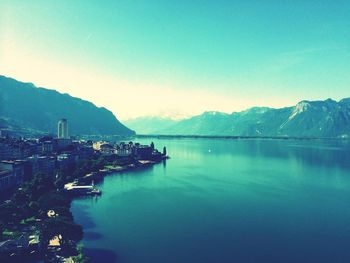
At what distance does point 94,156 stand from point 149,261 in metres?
107

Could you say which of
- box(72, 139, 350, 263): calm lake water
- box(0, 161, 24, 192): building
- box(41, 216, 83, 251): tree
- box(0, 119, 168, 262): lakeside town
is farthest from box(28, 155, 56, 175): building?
box(41, 216, 83, 251): tree

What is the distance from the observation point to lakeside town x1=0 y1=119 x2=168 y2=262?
41188 mm

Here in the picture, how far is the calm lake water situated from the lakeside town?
4.34 metres

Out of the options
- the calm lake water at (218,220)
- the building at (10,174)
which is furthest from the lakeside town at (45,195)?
the calm lake water at (218,220)

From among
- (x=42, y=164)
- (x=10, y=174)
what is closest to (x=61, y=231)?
(x=10, y=174)

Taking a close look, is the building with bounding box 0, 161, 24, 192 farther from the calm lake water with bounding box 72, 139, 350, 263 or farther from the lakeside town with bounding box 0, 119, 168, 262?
the calm lake water with bounding box 72, 139, 350, 263

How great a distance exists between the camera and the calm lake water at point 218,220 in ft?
145

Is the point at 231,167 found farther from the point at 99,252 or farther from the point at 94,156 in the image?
the point at 99,252

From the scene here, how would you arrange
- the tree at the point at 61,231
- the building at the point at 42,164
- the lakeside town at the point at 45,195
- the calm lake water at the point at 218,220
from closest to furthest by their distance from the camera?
the lakeside town at the point at 45,195, the tree at the point at 61,231, the calm lake water at the point at 218,220, the building at the point at 42,164

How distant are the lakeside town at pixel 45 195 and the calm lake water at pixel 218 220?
4.34 m

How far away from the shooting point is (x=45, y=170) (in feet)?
328

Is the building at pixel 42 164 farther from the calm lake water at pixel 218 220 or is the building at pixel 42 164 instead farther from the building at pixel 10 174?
the calm lake water at pixel 218 220

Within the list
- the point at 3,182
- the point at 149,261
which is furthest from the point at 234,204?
the point at 3,182

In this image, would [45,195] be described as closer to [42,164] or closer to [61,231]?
[61,231]
